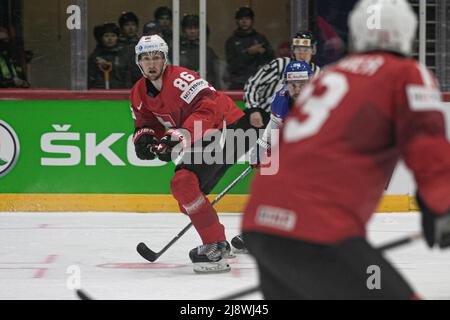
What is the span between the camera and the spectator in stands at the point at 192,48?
718 cm

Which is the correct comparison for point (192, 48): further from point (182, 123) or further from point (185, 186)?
point (185, 186)

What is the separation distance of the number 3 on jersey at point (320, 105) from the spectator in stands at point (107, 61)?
520cm

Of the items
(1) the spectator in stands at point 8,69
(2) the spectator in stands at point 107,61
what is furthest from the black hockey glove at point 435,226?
(1) the spectator in stands at point 8,69

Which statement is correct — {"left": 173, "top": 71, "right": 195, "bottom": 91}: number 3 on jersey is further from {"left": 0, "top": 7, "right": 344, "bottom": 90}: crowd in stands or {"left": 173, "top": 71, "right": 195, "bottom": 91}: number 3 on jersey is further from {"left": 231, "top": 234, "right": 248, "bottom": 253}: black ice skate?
{"left": 0, "top": 7, "right": 344, "bottom": 90}: crowd in stands

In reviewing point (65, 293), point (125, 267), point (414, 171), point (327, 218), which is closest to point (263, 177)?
point (327, 218)

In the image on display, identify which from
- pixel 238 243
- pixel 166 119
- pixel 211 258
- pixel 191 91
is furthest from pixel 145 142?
pixel 238 243

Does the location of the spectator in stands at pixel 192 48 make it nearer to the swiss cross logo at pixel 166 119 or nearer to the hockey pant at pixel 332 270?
the swiss cross logo at pixel 166 119

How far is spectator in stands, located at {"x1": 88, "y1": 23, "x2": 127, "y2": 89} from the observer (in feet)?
23.6

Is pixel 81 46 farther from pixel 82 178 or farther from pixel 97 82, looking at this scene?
pixel 82 178

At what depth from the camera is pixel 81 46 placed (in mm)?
7211

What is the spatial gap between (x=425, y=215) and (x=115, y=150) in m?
5.18

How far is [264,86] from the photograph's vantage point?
22.5 ft

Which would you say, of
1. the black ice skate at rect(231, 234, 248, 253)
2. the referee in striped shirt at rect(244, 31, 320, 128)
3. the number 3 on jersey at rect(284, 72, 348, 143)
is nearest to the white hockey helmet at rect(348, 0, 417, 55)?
the number 3 on jersey at rect(284, 72, 348, 143)

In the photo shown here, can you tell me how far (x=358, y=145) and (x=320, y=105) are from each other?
0.11m
